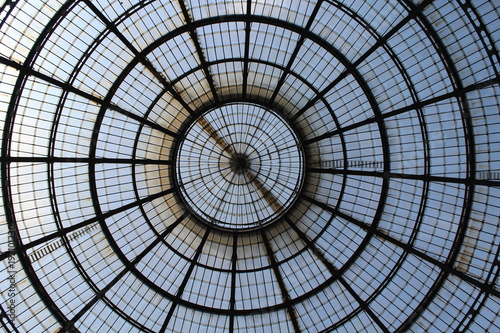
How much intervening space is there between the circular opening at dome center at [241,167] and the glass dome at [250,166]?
0.11 m

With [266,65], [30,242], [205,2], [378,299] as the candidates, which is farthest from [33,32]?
[378,299]

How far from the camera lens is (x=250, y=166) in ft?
80.5

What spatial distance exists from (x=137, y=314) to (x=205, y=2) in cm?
1789

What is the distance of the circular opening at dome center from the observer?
24.5m

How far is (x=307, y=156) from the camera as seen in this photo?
2458 centimetres

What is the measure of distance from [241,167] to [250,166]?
1.96ft

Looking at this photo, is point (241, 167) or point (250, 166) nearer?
point (241, 167)

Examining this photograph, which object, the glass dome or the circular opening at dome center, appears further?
the circular opening at dome center

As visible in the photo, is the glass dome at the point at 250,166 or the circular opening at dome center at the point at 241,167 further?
the circular opening at dome center at the point at 241,167

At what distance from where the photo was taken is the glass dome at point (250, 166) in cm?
2006

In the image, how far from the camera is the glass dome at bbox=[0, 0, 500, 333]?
65.8ft

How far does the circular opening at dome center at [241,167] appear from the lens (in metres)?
24.5

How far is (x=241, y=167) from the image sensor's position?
24.3m

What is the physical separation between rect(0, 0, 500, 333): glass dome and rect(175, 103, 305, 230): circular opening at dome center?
108 millimetres
